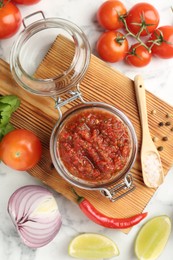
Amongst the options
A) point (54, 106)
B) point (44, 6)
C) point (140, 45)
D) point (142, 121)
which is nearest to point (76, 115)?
point (54, 106)

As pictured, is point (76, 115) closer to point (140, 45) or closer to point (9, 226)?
point (140, 45)

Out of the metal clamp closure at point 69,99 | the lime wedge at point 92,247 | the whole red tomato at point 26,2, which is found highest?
the whole red tomato at point 26,2

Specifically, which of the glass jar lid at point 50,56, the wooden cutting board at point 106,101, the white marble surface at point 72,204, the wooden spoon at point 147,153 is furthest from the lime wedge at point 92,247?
the glass jar lid at point 50,56

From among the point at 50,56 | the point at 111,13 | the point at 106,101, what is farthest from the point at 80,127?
the point at 111,13

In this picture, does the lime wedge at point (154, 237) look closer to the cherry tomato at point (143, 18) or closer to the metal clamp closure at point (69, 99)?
the metal clamp closure at point (69, 99)

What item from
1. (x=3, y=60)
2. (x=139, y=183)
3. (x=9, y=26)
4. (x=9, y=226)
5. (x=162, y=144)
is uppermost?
(x=9, y=26)

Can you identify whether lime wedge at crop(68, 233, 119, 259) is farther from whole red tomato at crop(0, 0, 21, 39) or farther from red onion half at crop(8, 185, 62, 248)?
whole red tomato at crop(0, 0, 21, 39)
